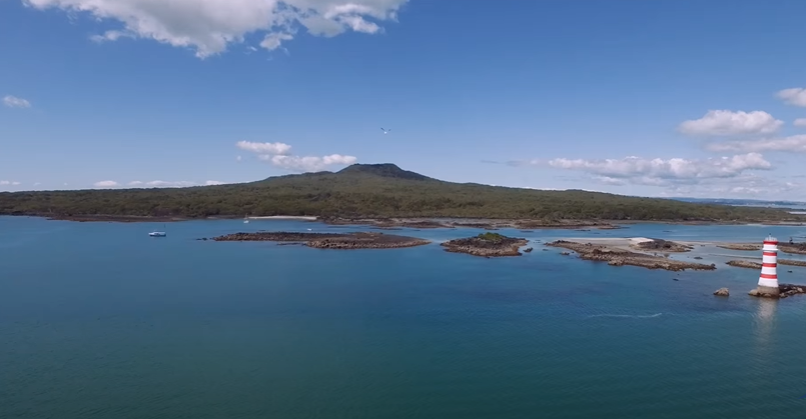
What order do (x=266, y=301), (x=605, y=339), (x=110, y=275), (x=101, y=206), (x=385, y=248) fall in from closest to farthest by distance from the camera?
(x=605, y=339)
(x=266, y=301)
(x=110, y=275)
(x=385, y=248)
(x=101, y=206)

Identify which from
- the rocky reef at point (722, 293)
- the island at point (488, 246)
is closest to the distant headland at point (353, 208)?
the island at point (488, 246)

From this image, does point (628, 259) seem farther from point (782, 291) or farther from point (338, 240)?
point (338, 240)

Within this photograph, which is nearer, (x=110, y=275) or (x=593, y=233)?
(x=110, y=275)

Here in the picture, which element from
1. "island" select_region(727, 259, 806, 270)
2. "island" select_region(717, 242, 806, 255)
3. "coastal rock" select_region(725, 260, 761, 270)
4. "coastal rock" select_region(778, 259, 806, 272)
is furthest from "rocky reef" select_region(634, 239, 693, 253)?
"coastal rock" select_region(778, 259, 806, 272)

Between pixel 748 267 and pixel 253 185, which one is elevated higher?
pixel 253 185

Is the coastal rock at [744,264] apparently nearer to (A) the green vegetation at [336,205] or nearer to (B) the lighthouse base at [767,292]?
(B) the lighthouse base at [767,292]

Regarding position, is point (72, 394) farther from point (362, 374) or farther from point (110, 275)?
point (110, 275)

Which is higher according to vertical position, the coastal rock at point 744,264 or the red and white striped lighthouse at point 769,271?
the red and white striped lighthouse at point 769,271

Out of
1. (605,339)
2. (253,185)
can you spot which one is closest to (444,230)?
(605,339)
